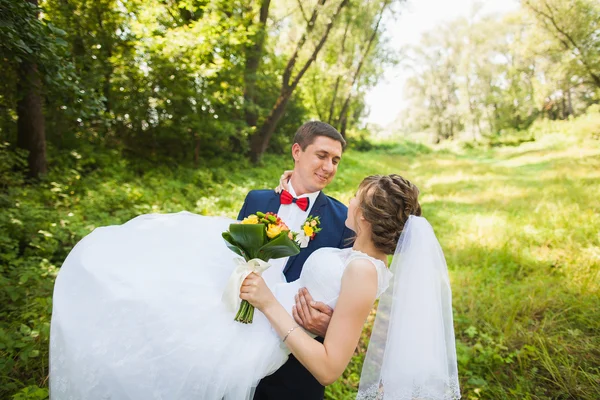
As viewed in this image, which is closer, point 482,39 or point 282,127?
point 282,127

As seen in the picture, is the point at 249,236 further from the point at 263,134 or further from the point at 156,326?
the point at 263,134

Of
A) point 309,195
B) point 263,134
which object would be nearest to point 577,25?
point 263,134

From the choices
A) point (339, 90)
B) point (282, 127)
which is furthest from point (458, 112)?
point (282, 127)

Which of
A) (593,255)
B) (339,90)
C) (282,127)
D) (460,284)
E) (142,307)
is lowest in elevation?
(460,284)

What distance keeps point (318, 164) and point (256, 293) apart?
1382 mm

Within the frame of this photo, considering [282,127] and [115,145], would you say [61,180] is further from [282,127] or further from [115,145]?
[282,127]

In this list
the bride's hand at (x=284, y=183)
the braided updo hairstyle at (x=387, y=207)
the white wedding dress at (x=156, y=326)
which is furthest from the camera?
the bride's hand at (x=284, y=183)

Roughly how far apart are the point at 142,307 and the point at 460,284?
4545 millimetres

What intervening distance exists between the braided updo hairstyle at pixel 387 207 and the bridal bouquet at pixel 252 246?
0.53 metres

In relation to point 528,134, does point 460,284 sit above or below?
below

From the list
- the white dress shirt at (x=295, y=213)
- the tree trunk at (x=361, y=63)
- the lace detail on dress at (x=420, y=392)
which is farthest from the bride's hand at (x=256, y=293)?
the tree trunk at (x=361, y=63)

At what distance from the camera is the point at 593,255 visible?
4.92m

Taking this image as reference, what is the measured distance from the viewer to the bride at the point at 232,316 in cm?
165

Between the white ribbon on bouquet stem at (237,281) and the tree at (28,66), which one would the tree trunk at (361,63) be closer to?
the tree at (28,66)
